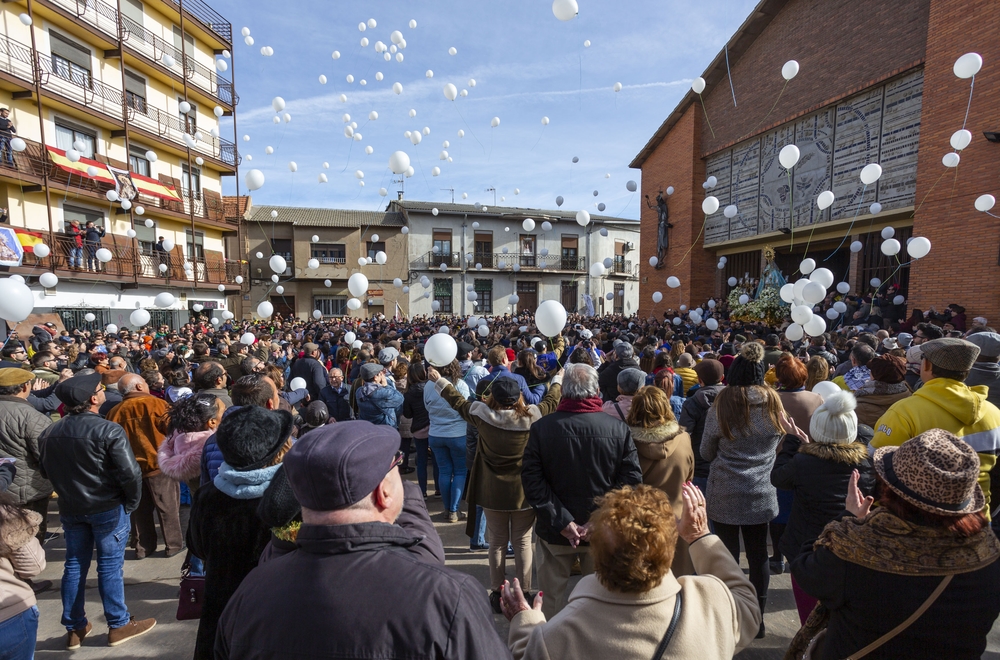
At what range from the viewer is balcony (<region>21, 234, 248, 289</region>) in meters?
13.7

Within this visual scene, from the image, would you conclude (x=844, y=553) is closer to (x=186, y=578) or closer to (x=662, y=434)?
(x=662, y=434)

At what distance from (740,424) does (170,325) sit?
19.8 metres

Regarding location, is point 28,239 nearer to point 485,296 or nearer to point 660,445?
point 660,445

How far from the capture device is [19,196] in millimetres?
13375

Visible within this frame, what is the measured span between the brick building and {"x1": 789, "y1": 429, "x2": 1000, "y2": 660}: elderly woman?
9.35 m

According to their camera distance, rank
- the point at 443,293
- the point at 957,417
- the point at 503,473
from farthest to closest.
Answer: the point at 443,293, the point at 503,473, the point at 957,417

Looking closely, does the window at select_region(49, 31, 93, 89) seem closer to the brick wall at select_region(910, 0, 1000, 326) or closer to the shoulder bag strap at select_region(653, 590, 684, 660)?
the shoulder bag strap at select_region(653, 590, 684, 660)

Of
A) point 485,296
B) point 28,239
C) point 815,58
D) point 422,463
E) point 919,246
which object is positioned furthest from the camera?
point 485,296

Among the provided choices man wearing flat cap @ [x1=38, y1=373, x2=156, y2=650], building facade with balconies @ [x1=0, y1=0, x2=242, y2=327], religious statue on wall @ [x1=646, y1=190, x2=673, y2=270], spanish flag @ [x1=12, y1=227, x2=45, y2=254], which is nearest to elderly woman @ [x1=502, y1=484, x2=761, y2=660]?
man wearing flat cap @ [x1=38, y1=373, x2=156, y2=650]

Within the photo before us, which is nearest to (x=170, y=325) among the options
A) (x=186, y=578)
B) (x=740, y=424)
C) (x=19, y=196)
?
(x=19, y=196)

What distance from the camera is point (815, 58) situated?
11.7 metres

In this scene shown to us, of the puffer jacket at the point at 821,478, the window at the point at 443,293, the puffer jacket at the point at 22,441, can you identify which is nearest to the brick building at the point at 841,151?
the puffer jacket at the point at 821,478

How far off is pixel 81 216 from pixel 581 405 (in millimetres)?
18500

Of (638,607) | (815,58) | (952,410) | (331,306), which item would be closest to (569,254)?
(331,306)
